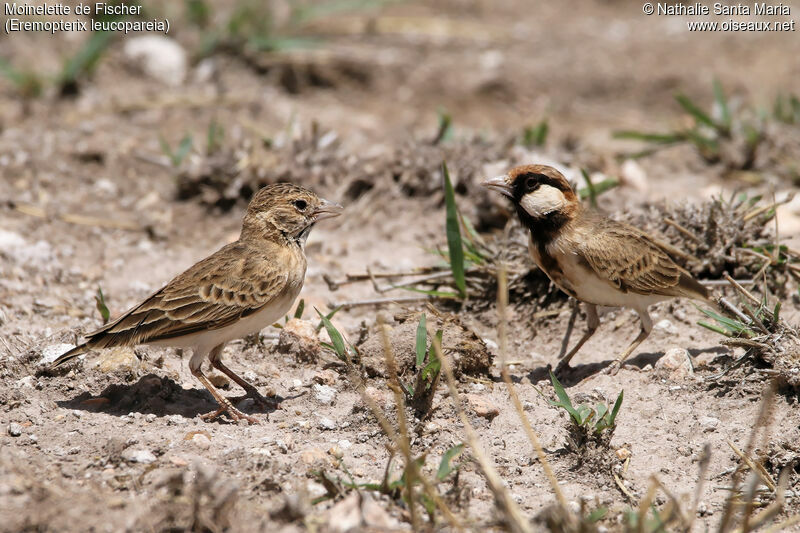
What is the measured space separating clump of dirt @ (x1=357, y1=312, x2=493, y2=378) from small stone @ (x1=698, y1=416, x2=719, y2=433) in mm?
1235

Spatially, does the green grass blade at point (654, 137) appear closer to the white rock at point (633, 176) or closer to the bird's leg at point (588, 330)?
the white rock at point (633, 176)

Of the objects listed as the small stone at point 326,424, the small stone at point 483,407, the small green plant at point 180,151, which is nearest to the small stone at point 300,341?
the small stone at point 326,424

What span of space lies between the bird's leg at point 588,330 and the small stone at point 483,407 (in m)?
0.75

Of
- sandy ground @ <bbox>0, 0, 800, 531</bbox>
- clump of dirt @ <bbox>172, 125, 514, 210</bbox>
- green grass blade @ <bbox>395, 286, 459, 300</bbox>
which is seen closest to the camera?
sandy ground @ <bbox>0, 0, 800, 531</bbox>

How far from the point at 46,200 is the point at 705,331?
5.21m

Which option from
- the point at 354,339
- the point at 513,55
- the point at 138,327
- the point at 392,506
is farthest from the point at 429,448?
the point at 513,55

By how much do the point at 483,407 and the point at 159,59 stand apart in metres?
5.93

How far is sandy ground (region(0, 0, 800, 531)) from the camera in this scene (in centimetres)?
398

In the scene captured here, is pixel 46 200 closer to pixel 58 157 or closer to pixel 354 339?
pixel 58 157

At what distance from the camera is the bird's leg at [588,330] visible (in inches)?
211

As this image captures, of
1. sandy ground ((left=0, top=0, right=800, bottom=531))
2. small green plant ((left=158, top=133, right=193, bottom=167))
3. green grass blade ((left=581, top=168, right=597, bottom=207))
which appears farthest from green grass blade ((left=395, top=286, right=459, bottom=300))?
small green plant ((left=158, top=133, right=193, bottom=167))

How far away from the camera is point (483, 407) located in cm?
475

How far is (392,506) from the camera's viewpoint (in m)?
3.77

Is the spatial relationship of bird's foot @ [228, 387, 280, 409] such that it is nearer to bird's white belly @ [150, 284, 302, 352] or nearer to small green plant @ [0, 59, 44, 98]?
bird's white belly @ [150, 284, 302, 352]
